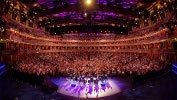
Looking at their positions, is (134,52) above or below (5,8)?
below

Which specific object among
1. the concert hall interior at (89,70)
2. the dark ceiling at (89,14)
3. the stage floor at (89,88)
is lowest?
the stage floor at (89,88)

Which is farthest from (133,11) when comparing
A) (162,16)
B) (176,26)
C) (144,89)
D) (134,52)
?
(144,89)

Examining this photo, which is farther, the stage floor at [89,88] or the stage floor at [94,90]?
the stage floor at [89,88]

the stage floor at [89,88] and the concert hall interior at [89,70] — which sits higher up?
the concert hall interior at [89,70]

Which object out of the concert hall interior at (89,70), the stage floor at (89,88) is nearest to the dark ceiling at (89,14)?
the concert hall interior at (89,70)

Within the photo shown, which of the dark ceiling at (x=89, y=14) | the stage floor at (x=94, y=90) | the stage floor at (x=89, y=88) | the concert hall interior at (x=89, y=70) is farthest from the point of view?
the dark ceiling at (x=89, y=14)

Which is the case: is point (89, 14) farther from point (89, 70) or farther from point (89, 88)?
point (89, 88)

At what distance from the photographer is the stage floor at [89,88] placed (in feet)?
69.3

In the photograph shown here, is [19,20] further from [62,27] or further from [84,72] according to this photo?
[84,72]

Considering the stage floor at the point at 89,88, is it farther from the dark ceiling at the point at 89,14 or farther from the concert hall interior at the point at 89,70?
the dark ceiling at the point at 89,14

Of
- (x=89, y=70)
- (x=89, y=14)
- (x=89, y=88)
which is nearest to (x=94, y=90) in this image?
(x=89, y=88)

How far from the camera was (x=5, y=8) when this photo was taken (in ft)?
93.1

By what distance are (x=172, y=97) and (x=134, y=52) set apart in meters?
31.1

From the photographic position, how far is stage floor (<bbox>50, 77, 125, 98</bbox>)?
2111 centimetres
